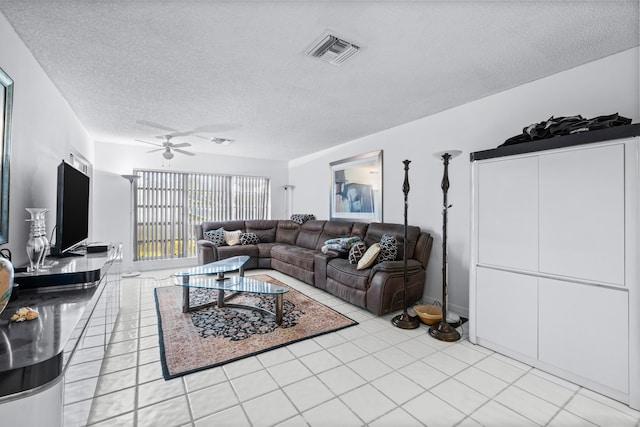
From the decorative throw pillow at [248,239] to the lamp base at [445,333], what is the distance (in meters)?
4.11

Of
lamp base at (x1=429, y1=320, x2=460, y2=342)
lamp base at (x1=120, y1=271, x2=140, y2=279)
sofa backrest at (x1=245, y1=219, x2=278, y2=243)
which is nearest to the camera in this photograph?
lamp base at (x1=429, y1=320, x2=460, y2=342)

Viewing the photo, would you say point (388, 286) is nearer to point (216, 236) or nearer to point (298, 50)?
point (298, 50)

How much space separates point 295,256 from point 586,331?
3708mm

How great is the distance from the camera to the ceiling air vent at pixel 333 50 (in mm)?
2102

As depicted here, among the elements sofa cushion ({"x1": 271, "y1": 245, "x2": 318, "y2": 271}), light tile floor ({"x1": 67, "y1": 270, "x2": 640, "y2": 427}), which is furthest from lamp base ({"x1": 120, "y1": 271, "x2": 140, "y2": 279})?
light tile floor ({"x1": 67, "y1": 270, "x2": 640, "y2": 427})

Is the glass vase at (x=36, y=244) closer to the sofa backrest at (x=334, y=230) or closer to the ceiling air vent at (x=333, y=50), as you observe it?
the ceiling air vent at (x=333, y=50)

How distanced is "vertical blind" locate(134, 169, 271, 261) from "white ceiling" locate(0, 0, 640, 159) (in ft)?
8.06

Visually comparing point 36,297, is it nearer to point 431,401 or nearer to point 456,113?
point 431,401

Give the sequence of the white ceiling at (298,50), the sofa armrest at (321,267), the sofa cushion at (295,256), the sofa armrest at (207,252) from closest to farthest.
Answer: the white ceiling at (298,50) < the sofa armrest at (321,267) < the sofa cushion at (295,256) < the sofa armrest at (207,252)

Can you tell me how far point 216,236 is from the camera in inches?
230

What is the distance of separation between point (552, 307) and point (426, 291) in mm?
1729

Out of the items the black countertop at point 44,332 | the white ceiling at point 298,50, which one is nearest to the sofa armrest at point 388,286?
the white ceiling at point 298,50

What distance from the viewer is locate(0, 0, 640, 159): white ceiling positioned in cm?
179

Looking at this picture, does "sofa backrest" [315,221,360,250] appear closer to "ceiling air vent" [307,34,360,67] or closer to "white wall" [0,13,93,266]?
"ceiling air vent" [307,34,360,67]
